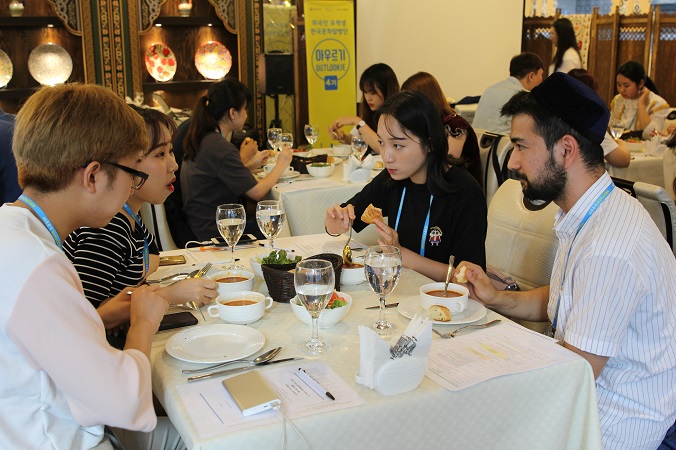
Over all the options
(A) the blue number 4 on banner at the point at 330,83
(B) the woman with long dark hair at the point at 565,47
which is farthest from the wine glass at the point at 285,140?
(B) the woman with long dark hair at the point at 565,47

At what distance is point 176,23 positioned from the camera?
7.41m

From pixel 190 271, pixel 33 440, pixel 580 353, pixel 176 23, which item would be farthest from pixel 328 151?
pixel 33 440

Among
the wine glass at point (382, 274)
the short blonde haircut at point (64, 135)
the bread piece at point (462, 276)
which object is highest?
the short blonde haircut at point (64, 135)

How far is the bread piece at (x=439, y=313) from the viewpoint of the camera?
6.48 feet

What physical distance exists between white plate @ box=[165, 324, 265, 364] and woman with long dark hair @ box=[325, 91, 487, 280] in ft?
2.99

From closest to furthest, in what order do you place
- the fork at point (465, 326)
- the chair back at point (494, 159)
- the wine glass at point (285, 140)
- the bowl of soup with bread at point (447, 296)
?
the fork at point (465, 326) < the bowl of soup with bread at point (447, 296) < the wine glass at point (285, 140) < the chair back at point (494, 159)

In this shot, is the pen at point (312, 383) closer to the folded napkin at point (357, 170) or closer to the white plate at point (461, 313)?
the white plate at point (461, 313)

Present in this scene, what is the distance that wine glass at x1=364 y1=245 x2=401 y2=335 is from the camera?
1900mm

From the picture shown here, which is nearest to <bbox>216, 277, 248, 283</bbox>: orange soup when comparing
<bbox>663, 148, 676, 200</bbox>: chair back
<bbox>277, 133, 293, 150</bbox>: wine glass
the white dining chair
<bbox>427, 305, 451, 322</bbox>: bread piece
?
<bbox>427, 305, 451, 322</bbox>: bread piece

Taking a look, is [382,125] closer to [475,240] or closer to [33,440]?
[475,240]

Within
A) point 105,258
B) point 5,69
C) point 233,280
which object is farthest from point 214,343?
point 5,69

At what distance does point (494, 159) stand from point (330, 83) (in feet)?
11.0

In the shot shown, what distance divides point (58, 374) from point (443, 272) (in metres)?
1.52

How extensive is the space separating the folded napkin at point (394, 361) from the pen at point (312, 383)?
0.09 metres
